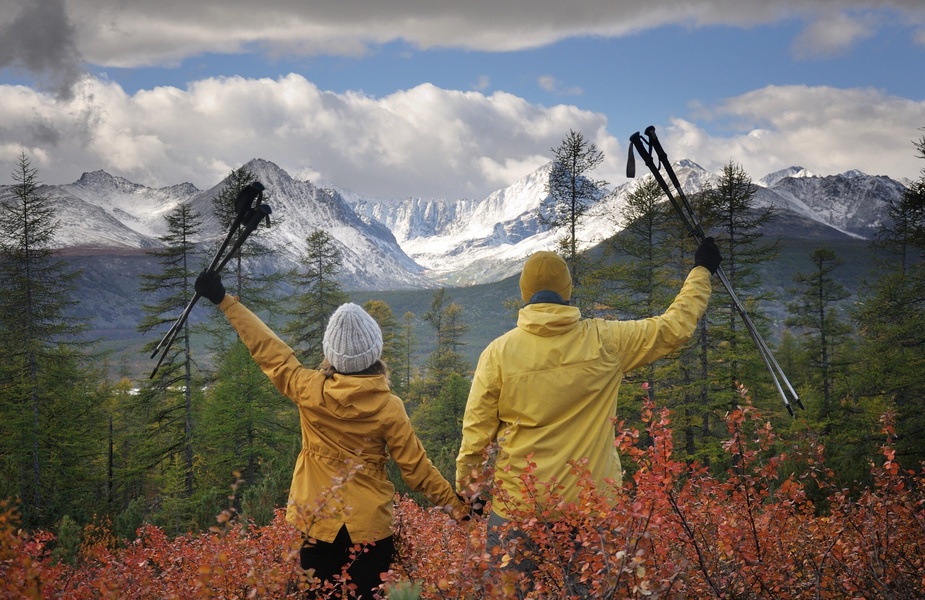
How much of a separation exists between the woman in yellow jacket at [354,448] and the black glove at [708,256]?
2330 mm

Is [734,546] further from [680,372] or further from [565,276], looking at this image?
[680,372]

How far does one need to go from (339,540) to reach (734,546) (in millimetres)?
2449

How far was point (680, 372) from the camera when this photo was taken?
25.5 m

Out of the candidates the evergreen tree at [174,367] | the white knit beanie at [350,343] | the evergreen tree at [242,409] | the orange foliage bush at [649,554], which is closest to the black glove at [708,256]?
the orange foliage bush at [649,554]

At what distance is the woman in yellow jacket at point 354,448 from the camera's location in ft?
13.3

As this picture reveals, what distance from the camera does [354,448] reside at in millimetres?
4164

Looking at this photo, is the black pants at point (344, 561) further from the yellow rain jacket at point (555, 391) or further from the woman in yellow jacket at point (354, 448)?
the yellow rain jacket at point (555, 391)

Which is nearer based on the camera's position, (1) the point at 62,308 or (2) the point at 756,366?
(2) the point at 756,366

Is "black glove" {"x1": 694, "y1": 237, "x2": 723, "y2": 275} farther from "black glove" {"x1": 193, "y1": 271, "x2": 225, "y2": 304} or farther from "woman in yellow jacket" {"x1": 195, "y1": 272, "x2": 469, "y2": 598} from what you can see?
"black glove" {"x1": 193, "y1": 271, "x2": 225, "y2": 304}

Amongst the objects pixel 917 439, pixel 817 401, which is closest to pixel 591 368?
pixel 917 439

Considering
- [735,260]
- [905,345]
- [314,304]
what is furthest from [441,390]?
[905,345]

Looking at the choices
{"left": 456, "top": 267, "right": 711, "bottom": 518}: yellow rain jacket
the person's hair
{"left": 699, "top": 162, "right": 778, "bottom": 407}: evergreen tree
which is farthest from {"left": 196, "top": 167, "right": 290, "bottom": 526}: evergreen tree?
{"left": 456, "top": 267, "right": 711, "bottom": 518}: yellow rain jacket

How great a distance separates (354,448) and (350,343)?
675 mm

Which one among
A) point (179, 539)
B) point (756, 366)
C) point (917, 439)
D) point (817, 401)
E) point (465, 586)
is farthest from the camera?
point (817, 401)
